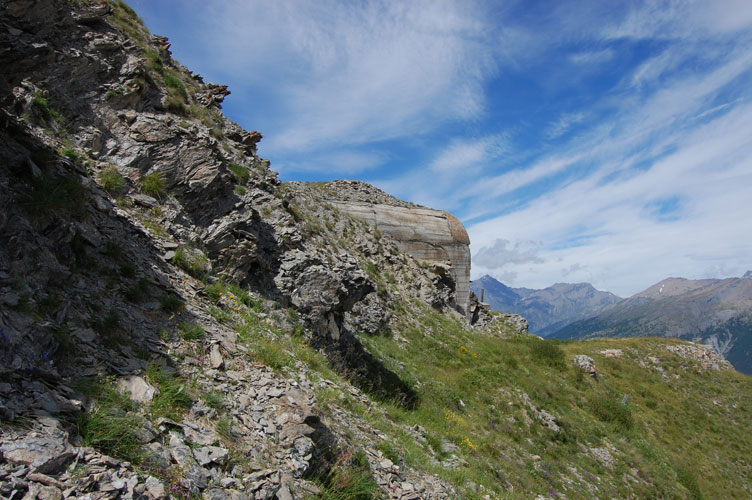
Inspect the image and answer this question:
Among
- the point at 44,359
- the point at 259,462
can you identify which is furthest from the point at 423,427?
the point at 44,359

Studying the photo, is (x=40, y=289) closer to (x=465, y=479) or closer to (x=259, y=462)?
(x=259, y=462)

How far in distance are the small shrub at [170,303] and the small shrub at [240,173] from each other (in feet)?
22.4

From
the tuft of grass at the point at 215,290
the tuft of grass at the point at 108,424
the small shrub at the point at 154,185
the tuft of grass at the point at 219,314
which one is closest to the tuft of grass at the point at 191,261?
the tuft of grass at the point at 215,290

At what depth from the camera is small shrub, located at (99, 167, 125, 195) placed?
8.95m

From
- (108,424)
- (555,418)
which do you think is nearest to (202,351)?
(108,424)

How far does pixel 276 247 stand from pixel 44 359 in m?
8.04

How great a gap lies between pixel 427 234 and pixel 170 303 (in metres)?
27.2

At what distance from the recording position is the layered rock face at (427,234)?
3117cm

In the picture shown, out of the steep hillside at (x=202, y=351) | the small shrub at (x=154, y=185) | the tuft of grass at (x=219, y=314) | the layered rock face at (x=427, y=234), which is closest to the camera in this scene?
the steep hillside at (x=202, y=351)

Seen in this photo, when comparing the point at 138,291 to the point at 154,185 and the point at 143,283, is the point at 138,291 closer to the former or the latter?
the point at 143,283

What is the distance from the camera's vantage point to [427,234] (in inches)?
1286

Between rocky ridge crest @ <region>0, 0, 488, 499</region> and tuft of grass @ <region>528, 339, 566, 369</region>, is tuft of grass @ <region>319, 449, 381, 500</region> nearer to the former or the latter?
rocky ridge crest @ <region>0, 0, 488, 499</region>

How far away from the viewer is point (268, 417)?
5.56m

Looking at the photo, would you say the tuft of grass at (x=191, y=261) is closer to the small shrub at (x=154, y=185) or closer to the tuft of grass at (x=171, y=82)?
the small shrub at (x=154, y=185)
